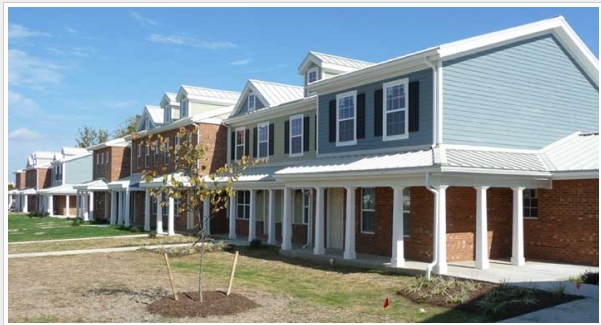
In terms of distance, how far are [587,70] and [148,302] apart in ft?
49.9

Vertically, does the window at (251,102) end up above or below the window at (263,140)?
above

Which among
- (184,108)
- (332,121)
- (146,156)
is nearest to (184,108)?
(184,108)

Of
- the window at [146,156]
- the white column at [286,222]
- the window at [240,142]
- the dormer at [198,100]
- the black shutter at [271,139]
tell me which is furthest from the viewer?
the window at [146,156]

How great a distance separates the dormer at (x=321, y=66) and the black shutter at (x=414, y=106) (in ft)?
24.2

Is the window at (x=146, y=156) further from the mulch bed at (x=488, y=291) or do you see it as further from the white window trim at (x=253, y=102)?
the mulch bed at (x=488, y=291)

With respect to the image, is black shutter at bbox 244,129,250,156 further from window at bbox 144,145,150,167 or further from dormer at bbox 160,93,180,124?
window at bbox 144,145,150,167

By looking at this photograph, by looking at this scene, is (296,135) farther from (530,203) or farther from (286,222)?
(530,203)

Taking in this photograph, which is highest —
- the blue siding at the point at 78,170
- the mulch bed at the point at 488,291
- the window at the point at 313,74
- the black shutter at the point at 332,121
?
Result: the window at the point at 313,74

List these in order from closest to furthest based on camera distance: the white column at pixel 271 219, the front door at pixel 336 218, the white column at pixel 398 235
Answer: the white column at pixel 398 235 → the front door at pixel 336 218 → the white column at pixel 271 219

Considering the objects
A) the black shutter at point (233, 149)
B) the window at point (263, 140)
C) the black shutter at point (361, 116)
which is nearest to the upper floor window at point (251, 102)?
the window at point (263, 140)

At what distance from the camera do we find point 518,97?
55.8 feet

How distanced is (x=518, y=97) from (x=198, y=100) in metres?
19.2

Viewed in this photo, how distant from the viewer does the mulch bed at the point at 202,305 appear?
1034 cm

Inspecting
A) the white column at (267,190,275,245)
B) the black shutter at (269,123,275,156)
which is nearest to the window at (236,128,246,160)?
the black shutter at (269,123,275,156)
